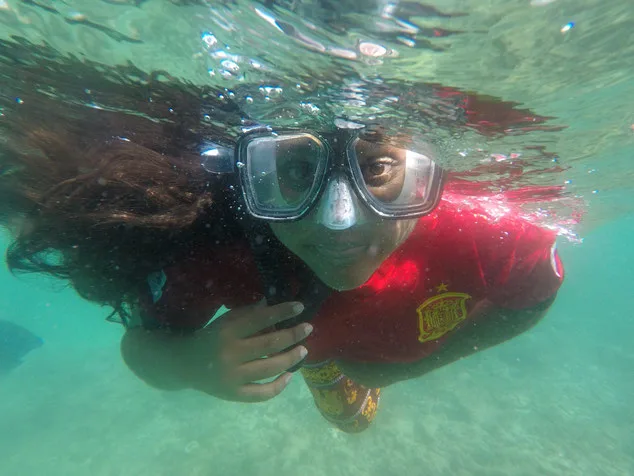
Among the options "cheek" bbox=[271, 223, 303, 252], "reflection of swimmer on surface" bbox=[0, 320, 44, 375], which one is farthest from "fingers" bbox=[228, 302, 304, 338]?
"reflection of swimmer on surface" bbox=[0, 320, 44, 375]

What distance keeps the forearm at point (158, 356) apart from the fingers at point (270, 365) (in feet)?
1.94

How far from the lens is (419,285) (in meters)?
3.83

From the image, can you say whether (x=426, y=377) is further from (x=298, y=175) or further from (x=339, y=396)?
(x=298, y=175)

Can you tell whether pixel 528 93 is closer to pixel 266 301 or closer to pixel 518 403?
pixel 266 301

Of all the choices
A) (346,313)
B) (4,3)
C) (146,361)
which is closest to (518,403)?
(346,313)

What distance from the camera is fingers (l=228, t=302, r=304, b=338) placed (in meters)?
3.06

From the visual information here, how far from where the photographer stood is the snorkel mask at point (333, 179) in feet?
9.70

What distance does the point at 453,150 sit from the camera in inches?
221

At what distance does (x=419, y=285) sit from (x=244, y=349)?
186cm

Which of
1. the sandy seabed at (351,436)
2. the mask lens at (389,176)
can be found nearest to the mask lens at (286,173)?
the mask lens at (389,176)

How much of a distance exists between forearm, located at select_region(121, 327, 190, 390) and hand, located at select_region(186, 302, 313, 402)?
0.12m

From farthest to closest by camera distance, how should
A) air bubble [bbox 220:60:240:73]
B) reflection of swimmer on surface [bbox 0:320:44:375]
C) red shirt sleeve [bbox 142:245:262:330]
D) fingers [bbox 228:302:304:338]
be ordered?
1. reflection of swimmer on surface [bbox 0:320:44:375]
2. red shirt sleeve [bbox 142:245:262:330]
3. air bubble [bbox 220:60:240:73]
4. fingers [bbox 228:302:304:338]

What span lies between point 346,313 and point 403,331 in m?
0.61

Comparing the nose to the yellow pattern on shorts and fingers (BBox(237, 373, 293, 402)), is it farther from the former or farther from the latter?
the yellow pattern on shorts
